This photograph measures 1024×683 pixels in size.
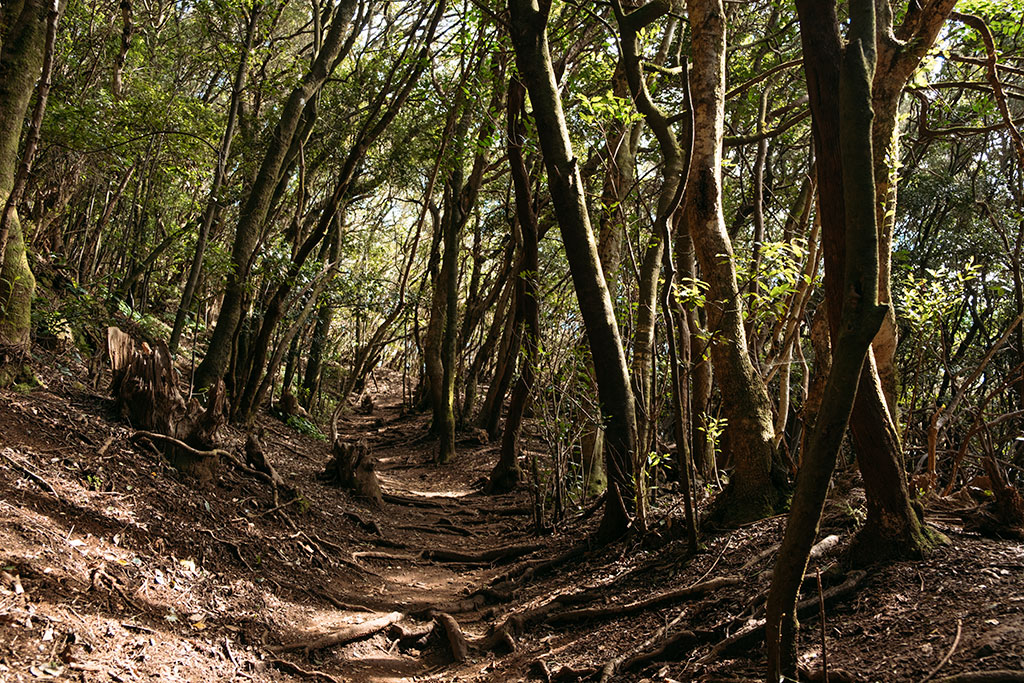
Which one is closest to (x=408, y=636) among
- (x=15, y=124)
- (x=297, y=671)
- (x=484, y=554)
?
(x=297, y=671)

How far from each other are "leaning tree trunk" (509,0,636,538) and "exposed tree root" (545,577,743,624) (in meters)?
1.15

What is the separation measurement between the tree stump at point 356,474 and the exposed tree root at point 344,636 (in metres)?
3.61

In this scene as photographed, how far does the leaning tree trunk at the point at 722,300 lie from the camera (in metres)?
4.79

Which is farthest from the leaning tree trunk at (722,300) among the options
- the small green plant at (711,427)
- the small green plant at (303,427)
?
the small green plant at (303,427)

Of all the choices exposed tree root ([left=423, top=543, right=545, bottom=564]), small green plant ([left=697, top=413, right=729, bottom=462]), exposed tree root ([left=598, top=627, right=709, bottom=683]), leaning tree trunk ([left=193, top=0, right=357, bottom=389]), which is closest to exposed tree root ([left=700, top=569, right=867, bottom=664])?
exposed tree root ([left=598, top=627, right=709, bottom=683])

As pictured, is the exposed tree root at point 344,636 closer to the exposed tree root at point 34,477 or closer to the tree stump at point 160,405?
the exposed tree root at point 34,477

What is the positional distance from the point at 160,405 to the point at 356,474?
314cm

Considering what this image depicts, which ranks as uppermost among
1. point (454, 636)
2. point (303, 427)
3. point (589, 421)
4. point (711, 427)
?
point (711, 427)

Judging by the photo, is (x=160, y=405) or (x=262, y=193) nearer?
(x=160, y=405)

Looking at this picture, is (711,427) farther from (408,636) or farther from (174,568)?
(174,568)

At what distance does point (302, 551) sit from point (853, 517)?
4653mm

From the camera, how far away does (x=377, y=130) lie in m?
9.11

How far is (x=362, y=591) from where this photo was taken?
6156 millimetres

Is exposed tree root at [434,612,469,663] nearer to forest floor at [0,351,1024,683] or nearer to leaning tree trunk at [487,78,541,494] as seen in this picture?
forest floor at [0,351,1024,683]
